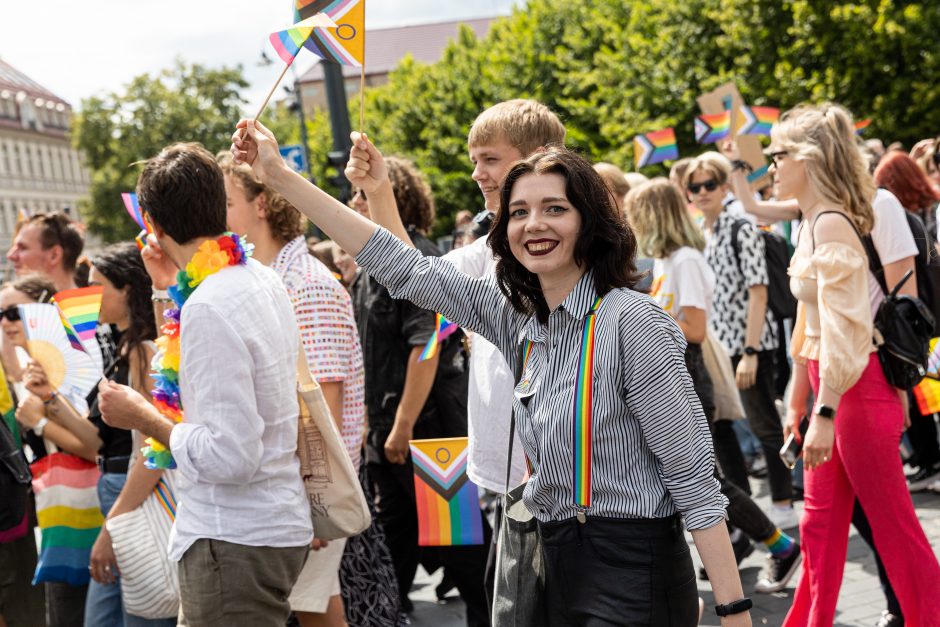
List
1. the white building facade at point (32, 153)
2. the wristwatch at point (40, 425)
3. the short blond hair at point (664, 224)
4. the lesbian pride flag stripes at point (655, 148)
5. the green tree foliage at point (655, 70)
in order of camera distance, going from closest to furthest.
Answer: the wristwatch at point (40, 425) → the short blond hair at point (664, 224) → the lesbian pride flag stripes at point (655, 148) → the green tree foliage at point (655, 70) → the white building facade at point (32, 153)

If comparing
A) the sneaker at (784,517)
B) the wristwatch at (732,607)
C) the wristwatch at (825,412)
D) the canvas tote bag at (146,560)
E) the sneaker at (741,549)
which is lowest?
the sneaker at (784,517)

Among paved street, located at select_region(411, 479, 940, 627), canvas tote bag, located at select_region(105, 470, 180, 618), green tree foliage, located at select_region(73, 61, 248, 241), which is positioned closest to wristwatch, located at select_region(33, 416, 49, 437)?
canvas tote bag, located at select_region(105, 470, 180, 618)

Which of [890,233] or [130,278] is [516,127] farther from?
[130,278]

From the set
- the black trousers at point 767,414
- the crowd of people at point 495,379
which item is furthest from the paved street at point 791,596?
the black trousers at point 767,414

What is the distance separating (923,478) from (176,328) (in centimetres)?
511

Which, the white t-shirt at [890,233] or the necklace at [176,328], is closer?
the necklace at [176,328]

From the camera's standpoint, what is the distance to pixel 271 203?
4.00m

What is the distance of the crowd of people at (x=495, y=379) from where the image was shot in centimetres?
237

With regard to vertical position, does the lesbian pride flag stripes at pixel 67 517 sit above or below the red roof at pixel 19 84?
below

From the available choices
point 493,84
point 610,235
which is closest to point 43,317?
point 610,235

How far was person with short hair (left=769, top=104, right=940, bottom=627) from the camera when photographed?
3.53m

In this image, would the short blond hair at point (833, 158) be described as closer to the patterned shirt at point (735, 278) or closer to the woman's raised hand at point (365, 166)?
the woman's raised hand at point (365, 166)

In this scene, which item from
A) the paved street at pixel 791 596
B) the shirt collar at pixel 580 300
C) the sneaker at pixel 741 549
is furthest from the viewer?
the sneaker at pixel 741 549

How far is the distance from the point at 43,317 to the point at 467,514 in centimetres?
205
